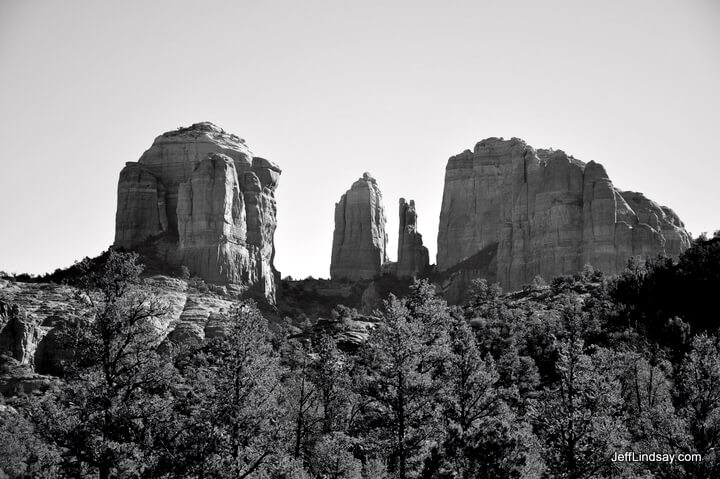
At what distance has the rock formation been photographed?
540 feet

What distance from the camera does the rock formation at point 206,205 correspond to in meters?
164

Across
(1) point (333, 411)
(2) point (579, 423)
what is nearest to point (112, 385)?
(2) point (579, 423)

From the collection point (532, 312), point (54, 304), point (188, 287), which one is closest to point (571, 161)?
point (532, 312)

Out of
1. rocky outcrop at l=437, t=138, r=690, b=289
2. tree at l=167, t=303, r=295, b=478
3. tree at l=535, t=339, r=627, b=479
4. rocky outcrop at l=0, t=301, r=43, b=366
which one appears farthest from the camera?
rocky outcrop at l=437, t=138, r=690, b=289

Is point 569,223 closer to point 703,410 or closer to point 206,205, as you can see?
point 206,205

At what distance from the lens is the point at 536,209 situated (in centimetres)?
16800

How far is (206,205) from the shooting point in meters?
165

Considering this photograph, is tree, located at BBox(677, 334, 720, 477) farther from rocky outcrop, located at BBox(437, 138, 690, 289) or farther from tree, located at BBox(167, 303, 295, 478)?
rocky outcrop, located at BBox(437, 138, 690, 289)

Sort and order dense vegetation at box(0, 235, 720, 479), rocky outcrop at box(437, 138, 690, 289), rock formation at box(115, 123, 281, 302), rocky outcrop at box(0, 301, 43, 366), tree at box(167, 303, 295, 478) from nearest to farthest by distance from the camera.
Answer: dense vegetation at box(0, 235, 720, 479), tree at box(167, 303, 295, 478), rocky outcrop at box(0, 301, 43, 366), rocky outcrop at box(437, 138, 690, 289), rock formation at box(115, 123, 281, 302)

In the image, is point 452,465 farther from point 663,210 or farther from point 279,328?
point 663,210

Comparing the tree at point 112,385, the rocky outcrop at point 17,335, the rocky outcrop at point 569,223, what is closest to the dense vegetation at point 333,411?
the tree at point 112,385

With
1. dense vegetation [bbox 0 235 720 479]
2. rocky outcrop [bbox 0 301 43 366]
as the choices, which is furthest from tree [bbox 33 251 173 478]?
rocky outcrop [bbox 0 301 43 366]

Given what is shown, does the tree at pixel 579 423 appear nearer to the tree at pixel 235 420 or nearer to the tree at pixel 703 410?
the tree at pixel 703 410

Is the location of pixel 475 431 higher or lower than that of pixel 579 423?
lower
